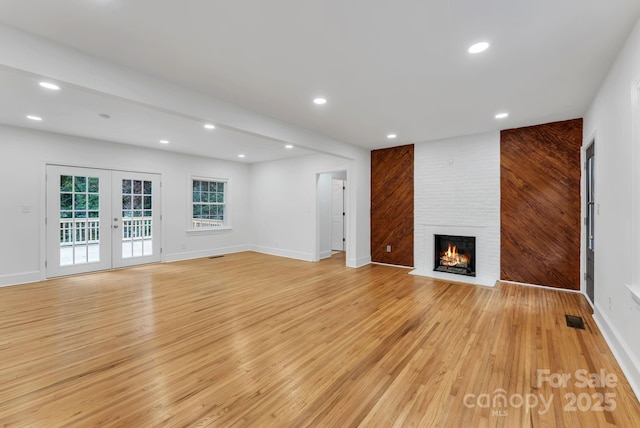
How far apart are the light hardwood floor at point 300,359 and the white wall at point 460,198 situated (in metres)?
1.02

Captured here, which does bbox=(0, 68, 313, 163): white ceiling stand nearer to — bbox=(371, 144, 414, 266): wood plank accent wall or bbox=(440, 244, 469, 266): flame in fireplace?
bbox=(371, 144, 414, 266): wood plank accent wall

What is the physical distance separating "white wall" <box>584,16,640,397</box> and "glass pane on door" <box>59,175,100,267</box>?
25.0 ft

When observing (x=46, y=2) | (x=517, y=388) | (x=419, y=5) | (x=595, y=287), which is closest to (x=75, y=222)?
(x=46, y=2)

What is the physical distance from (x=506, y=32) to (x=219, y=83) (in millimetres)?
2684

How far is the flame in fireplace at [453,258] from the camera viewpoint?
543cm

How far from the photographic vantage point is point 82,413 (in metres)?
1.77

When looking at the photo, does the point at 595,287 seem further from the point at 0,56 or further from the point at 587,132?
the point at 0,56

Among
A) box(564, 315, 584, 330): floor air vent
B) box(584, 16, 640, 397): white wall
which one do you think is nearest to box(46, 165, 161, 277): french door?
box(564, 315, 584, 330): floor air vent

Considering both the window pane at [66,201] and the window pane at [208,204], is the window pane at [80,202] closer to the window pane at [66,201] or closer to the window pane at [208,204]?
the window pane at [66,201]

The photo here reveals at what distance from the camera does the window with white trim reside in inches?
287

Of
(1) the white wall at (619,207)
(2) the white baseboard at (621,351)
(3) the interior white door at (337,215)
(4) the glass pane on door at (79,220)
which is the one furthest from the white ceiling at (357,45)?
(3) the interior white door at (337,215)

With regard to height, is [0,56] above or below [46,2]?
below

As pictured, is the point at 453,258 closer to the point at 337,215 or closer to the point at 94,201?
the point at 337,215

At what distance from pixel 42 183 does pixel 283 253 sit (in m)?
4.98
